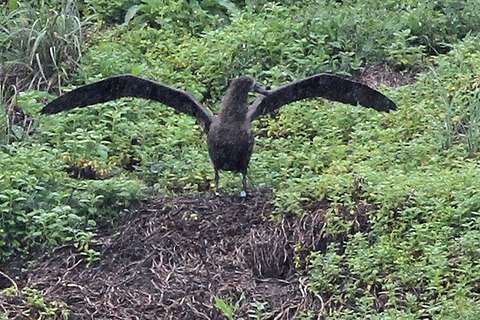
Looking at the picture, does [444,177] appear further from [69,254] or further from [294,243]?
[69,254]

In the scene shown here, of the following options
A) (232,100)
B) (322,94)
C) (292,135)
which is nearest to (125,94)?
(232,100)

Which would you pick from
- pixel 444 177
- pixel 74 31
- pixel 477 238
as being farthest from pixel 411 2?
pixel 477 238

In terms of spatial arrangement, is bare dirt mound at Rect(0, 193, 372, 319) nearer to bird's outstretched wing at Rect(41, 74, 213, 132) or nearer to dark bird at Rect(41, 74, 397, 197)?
dark bird at Rect(41, 74, 397, 197)

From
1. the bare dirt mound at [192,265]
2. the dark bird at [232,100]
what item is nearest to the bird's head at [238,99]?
the dark bird at [232,100]

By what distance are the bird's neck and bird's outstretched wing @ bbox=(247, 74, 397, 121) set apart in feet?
0.22

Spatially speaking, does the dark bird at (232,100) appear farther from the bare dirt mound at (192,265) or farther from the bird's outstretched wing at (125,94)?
the bare dirt mound at (192,265)

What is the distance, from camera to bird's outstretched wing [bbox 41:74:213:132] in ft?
28.7

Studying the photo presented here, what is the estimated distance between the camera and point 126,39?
1122cm

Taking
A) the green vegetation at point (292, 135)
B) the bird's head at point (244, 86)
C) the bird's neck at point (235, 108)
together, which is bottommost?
the green vegetation at point (292, 135)

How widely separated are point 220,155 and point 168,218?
23.2 inches

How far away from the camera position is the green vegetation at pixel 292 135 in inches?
289

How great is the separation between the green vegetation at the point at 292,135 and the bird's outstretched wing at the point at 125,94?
36 centimetres

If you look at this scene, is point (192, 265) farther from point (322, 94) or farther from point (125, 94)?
point (322, 94)

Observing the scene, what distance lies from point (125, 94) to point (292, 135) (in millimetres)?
1496
